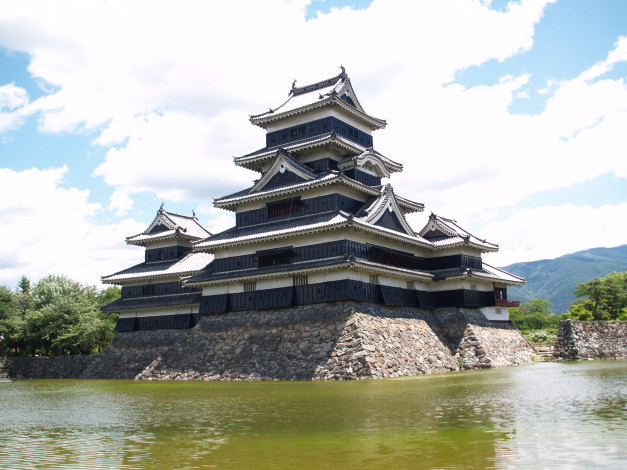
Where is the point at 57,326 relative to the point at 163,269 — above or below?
below

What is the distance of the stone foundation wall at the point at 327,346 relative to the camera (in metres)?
30.7

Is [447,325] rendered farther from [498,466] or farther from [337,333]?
[498,466]

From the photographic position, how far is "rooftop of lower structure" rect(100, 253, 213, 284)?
148ft

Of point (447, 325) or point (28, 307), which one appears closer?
point (447, 325)

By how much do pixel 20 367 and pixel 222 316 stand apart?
26.7 m

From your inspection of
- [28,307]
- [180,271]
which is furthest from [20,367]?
[180,271]

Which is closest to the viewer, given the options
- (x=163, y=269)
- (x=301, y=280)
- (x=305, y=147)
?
(x=301, y=280)

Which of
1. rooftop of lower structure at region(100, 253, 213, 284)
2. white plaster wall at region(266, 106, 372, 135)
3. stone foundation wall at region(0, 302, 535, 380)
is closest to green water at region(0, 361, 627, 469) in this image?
stone foundation wall at region(0, 302, 535, 380)

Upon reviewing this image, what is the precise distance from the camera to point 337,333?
31.3 meters

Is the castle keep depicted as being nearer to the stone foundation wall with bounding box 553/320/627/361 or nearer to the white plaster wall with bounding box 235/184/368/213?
the white plaster wall with bounding box 235/184/368/213

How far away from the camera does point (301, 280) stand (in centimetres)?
3512

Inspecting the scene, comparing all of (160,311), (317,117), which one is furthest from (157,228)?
(317,117)

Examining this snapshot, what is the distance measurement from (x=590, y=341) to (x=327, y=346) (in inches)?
814

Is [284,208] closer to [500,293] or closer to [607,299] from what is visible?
[500,293]
